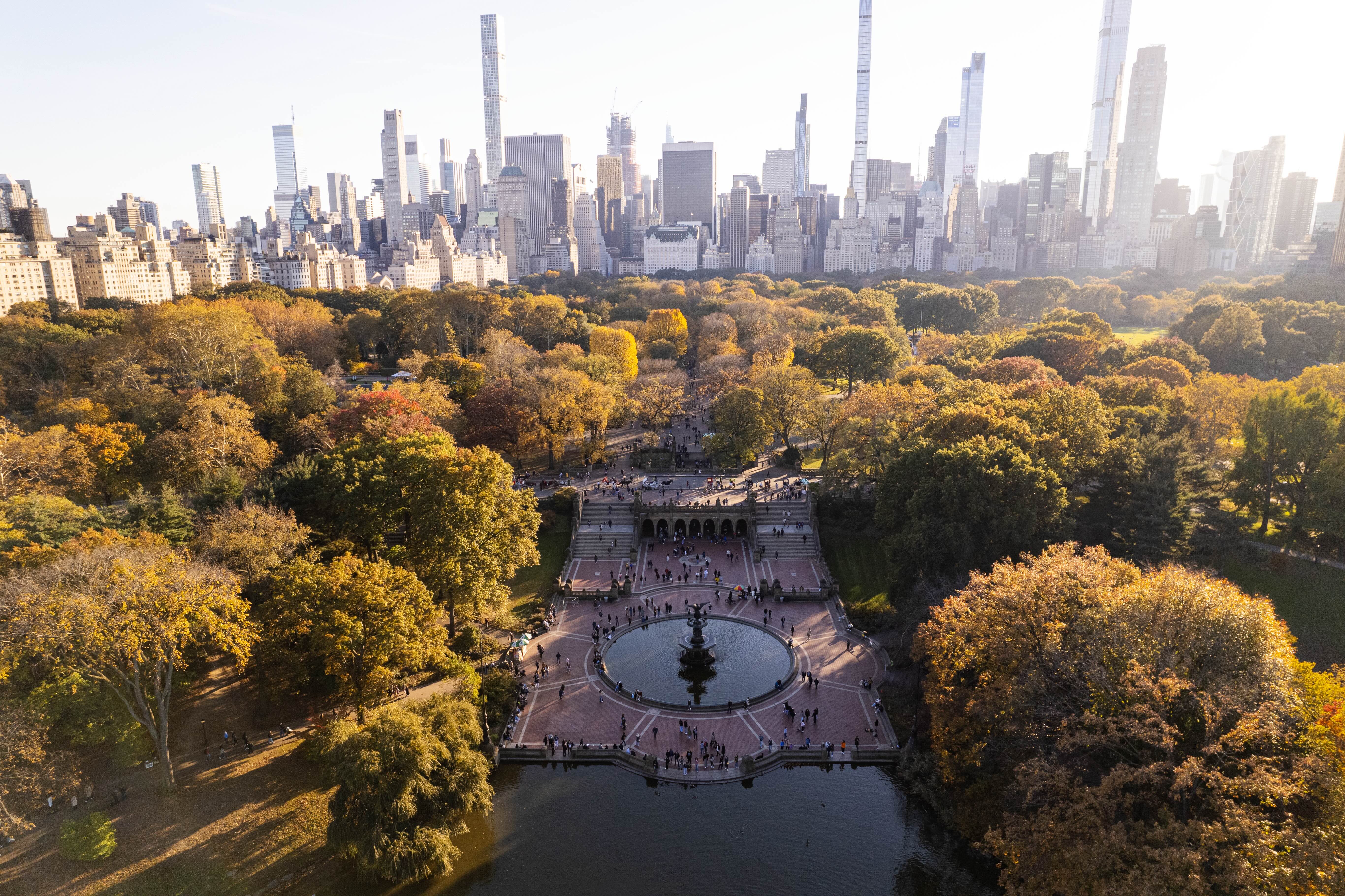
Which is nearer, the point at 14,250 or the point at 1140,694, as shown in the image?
the point at 1140,694

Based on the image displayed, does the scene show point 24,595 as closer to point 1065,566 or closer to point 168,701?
point 168,701

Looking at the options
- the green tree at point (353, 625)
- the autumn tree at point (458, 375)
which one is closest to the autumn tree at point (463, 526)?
the green tree at point (353, 625)

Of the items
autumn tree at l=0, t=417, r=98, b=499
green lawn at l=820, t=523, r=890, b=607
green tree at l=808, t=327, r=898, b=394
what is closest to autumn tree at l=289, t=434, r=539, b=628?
autumn tree at l=0, t=417, r=98, b=499

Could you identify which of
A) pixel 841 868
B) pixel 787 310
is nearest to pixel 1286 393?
pixel 841 868

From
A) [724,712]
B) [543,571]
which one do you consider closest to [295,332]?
[543,571]

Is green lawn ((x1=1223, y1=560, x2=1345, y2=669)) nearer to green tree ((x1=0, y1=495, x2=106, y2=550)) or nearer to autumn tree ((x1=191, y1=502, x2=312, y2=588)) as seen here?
autumn tree ((x1=191, y1=502, x2=312, y2=588))

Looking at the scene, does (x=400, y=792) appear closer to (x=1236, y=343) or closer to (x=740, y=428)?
(x=740, y=428)

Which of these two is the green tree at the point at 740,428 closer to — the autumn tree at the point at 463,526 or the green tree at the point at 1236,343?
the autumn tree at the point at 463,526
